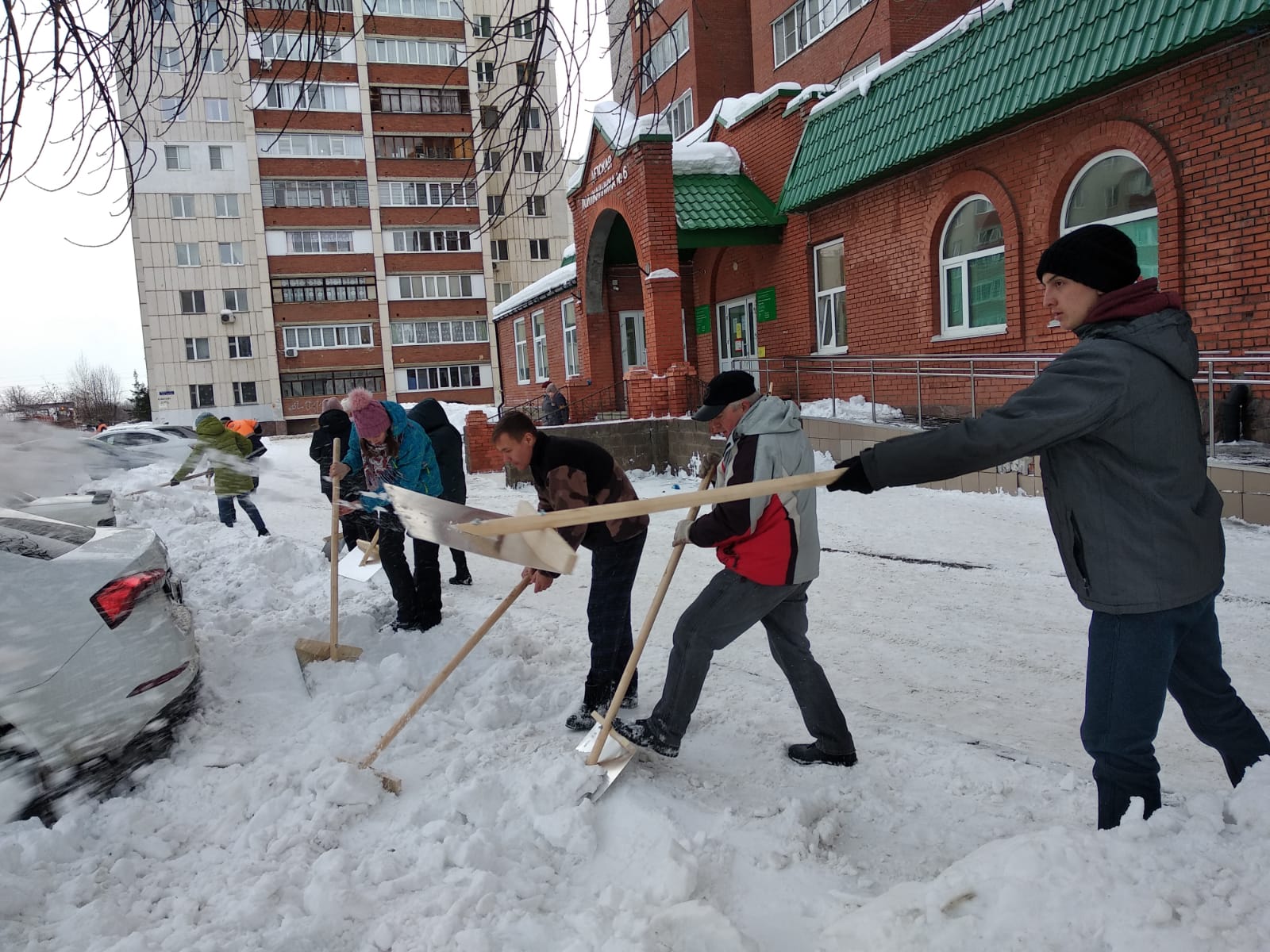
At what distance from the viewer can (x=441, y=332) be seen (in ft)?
143

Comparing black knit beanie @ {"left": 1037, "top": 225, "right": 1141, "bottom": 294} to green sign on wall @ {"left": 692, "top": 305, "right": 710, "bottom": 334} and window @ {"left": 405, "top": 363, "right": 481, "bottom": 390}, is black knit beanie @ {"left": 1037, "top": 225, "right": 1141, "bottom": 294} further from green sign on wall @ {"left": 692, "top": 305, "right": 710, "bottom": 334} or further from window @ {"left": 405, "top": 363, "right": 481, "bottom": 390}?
window @ {"left": 405, "top": 363, "right": 481, "bottom": 390}

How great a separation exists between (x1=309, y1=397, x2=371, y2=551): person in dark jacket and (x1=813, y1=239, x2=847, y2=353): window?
27.7 ft

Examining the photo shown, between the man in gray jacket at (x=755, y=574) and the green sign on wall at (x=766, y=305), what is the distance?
11.7 m

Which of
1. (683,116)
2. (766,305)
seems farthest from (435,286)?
(766,305)

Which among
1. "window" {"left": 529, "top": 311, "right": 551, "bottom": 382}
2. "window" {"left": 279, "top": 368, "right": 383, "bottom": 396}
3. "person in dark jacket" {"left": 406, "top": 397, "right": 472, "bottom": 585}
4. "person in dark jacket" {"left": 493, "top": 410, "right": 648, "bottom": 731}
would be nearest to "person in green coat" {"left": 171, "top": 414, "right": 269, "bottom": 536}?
"person in dark jacket" {"left": 406, "top": 397, "right": 472, "bottom": 585}

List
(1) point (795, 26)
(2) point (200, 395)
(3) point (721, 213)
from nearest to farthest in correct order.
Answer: (3) point (721, 213), (1) point (795, 26), (2) point (200, 395)

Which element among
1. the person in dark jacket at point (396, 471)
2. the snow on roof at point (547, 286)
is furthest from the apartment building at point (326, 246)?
the person in dark jacket at point (396, 471)

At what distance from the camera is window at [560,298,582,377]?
20.8m

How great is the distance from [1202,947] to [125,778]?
12.3 feet

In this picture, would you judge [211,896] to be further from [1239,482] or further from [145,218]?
[145,218]

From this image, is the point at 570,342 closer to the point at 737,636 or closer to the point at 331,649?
the point at 331,649

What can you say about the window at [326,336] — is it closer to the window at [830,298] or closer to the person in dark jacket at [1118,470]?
the window at [830,298]

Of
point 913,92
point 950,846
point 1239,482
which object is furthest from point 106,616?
point 913,92

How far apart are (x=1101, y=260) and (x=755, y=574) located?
5.37 feet
